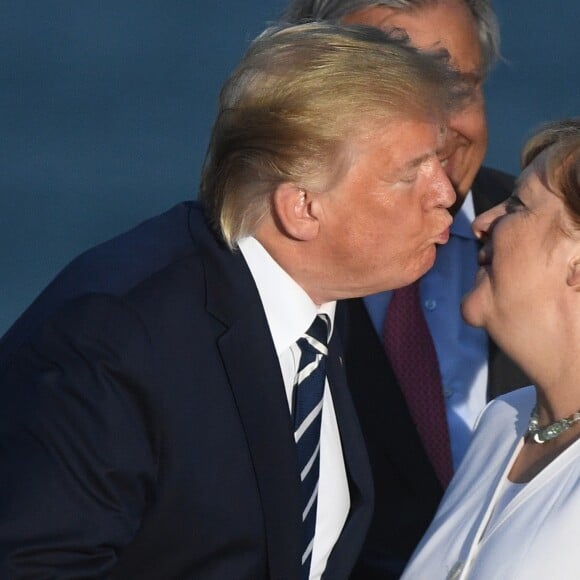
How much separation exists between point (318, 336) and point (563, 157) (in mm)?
484

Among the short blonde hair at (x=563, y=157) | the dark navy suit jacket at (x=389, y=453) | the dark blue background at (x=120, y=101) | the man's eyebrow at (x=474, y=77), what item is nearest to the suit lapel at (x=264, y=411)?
the short blonde hair at (x=563, y=157)

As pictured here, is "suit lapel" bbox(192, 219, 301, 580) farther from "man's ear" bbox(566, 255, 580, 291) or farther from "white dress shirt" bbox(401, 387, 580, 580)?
"man's ear" bbox(566, 255, 580, 291)

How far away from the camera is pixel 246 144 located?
93.4 inches

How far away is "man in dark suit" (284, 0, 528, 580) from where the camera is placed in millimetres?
2994

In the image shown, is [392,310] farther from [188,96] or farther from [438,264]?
[188,96]

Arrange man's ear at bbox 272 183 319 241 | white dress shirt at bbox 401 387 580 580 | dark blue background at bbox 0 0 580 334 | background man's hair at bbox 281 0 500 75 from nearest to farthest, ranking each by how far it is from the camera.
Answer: white dress shirt at bbox 401 387 580 580
man's ear at bbox 272 183 319 241
background man's hair at bbox 281 0 500 75
dark blue background at bbox 0 0 580 334

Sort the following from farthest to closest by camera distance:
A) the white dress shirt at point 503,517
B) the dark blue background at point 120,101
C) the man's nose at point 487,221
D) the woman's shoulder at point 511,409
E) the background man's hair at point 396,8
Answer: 1. the dark blue background at point 120,101
2. the background man's hair at point 396,8
3. the woman's shoulder at point 511,409
4. the man's nose at point 487,221
5. the white dress shirt at point 503,517

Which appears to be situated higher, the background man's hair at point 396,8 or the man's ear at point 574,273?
the background man's hair at point 396,8

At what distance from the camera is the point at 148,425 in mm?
2176

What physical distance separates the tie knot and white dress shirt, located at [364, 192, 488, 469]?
582 millimetres

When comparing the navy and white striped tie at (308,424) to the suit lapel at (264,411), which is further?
the navy and white striped tie at (308,424)

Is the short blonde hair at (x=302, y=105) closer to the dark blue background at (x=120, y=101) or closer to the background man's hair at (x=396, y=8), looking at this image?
the background man's hair at (x=396, y=8)

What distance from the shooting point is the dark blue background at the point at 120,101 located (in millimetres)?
4715

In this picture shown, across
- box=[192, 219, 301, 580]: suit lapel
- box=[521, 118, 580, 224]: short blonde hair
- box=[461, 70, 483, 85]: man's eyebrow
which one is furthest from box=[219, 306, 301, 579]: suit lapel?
box=[461, 70, 483, 85]: man's eyebrow
